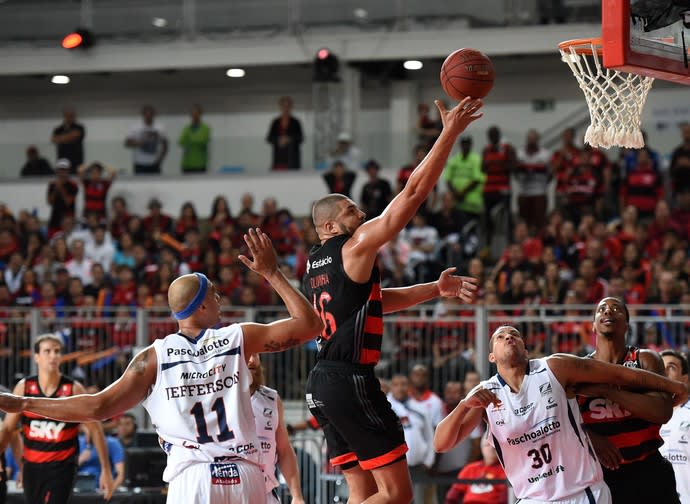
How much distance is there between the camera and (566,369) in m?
7.46

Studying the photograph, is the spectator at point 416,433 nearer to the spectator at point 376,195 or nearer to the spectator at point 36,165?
the spectator at point 376,195

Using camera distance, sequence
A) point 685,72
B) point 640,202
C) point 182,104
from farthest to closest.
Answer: point 182,104, point 640,202, point 685,72

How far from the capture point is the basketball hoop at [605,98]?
8.71 meters

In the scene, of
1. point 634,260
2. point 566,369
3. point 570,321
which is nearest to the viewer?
point 566,369

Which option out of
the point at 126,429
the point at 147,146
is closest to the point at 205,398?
the point at 126,429

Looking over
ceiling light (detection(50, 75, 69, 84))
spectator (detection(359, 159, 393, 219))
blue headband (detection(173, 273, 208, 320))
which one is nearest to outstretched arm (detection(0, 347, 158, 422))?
blue headband (detection(173, 273, 208, 320))

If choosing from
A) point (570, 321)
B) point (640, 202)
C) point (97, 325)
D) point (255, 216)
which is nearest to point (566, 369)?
point (570, 321)

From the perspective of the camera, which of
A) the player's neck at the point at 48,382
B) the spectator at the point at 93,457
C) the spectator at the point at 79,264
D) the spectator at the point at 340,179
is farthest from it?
the spectator at the point at 340,179

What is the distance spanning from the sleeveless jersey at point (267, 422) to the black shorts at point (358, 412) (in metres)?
1.26

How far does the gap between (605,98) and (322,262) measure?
3.04 meters

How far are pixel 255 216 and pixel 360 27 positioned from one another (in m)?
5.35

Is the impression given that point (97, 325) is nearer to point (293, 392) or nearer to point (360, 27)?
point (293, 392)

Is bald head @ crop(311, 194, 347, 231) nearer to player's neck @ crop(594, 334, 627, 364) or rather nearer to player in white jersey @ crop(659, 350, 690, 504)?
player's neck @ crop(594, 334, 627, 364)

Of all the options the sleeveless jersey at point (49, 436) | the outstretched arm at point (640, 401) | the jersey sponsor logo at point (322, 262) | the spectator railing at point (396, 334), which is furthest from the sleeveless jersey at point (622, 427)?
the spectator railing at point (396, 334)
